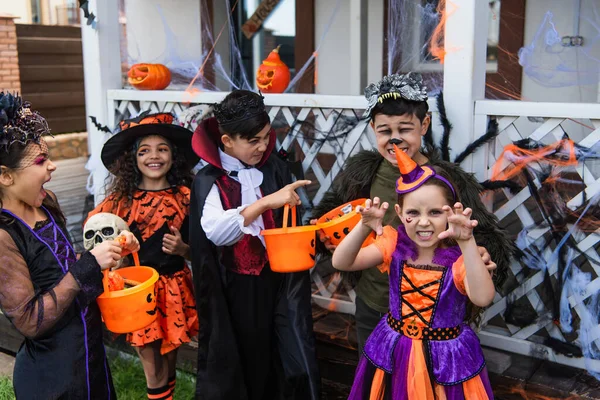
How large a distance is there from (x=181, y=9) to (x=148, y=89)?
8.74 ft

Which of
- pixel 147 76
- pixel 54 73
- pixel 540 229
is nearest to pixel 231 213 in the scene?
pixel 540 229

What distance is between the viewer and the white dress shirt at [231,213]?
2633 mm

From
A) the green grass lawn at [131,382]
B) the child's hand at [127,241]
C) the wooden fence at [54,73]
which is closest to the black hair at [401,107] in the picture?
the child's hand at [127,241]

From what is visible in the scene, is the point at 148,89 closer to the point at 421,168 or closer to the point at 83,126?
the point at 421,168

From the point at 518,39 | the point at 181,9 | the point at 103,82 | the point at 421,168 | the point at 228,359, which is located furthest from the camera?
the point at 181,9

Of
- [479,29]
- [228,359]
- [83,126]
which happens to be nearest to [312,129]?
[479,29]

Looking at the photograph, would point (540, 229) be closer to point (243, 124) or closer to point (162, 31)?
point (243, 124)

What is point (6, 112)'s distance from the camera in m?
2.20

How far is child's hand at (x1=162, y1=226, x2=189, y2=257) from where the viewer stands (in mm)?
3035

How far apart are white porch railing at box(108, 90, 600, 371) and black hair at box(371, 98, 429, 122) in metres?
0.58

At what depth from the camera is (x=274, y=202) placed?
255 centimetres

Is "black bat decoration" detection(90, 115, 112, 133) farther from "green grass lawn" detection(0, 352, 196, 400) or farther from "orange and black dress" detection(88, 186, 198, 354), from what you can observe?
"green grass lawn" detection(0, 352, 196, 400)

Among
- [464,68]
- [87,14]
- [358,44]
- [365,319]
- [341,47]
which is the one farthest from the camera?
[341,47]

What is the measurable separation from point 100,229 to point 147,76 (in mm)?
2077
